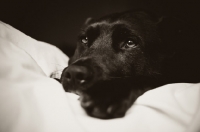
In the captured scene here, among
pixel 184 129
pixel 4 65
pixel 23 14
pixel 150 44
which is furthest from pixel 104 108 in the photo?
pixel 23 14

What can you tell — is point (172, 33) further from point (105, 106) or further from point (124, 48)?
point (105, 106)

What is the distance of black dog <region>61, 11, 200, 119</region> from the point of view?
897 mm

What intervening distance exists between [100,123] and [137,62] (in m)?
0.65

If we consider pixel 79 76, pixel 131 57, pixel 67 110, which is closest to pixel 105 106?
pixel 67 110

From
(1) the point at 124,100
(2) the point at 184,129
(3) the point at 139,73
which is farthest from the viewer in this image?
(3) the point at 139,73

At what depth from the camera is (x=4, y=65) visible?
0.79 m

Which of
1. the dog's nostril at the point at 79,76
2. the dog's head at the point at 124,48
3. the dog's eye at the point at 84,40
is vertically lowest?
the dog's eye at the point at 84,40

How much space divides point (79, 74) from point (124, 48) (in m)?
0.47

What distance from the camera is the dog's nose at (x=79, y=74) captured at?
2.94 feet

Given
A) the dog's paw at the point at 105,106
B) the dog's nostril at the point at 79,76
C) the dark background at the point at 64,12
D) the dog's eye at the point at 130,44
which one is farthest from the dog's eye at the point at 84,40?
the dog's paw at the point at 105,106

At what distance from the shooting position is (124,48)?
4.12 ft

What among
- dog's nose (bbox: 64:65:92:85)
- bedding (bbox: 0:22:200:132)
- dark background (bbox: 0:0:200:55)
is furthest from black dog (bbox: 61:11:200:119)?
dark background (bbox: 0:0:200:55)

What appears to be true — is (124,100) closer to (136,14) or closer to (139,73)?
(139,73)

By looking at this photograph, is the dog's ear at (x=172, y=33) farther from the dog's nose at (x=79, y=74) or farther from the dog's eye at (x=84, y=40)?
the dog's nose at (x=79, y=74)
